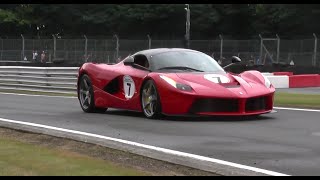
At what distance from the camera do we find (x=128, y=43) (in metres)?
40.6

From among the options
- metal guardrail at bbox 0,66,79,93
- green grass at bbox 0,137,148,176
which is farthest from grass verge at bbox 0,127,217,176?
metal guardrail at bbox 0,66,79,93

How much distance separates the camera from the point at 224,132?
8484 mm

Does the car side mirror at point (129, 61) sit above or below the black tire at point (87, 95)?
above

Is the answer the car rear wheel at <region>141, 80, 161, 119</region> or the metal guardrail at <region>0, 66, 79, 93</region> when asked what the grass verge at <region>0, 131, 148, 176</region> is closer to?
the car rear wheel at <region>141, 80, 161, 119</region>

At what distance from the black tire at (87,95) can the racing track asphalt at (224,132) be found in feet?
0.75

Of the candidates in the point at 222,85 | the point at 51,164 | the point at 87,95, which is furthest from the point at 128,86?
the point at 51,164

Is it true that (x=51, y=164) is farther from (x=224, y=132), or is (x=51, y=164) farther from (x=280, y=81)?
(x=280, y=81)

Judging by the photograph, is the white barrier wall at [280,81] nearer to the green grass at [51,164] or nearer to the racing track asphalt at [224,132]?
the racing track asphalt at [224,132]

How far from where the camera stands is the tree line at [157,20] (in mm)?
68812

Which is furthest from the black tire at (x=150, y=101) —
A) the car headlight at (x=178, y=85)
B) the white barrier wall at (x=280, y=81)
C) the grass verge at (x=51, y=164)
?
the white barrier wall at (x=280, y=81)

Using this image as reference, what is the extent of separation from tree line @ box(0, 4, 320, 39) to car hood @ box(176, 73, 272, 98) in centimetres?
5746

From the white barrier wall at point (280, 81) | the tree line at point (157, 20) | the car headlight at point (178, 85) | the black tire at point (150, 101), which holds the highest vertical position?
the tree line at point (157, 20)
